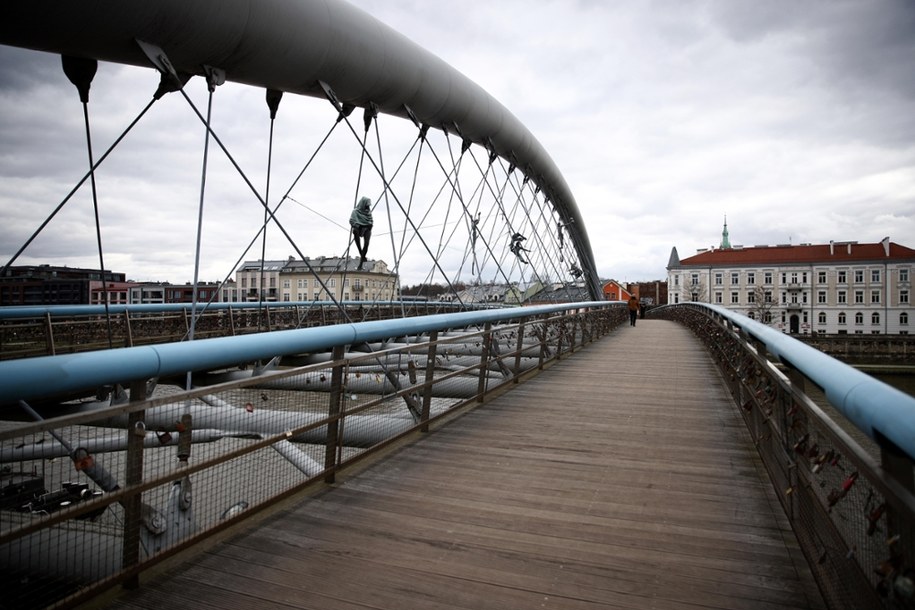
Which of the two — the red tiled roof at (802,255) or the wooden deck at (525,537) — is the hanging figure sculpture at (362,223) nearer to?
the wooden deck at (525,537)

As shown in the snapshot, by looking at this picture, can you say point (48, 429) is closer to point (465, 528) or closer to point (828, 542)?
point (465, 528)

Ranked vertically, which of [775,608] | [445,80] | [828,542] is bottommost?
[775,608]

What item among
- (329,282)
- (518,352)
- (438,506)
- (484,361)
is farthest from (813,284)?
(438,506)

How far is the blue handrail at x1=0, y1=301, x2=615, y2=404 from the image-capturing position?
174 cm

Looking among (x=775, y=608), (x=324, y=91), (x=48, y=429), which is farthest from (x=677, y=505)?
(x=324, y=91)

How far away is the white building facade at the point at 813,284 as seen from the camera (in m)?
63.4

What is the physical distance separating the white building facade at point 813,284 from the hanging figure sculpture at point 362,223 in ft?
202

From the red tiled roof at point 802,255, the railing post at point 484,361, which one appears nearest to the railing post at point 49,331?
the railing post at point 484,361

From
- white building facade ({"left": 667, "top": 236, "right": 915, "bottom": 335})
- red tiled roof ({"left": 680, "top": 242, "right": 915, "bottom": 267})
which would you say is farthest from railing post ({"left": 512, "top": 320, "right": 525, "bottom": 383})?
red tiled roof ({"left": 680, "top": 242, "right": 915, "bottom": 267})

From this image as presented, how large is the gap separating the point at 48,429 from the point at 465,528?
1.72 m

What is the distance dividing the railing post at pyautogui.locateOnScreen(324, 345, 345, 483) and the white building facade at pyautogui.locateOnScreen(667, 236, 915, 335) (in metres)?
67.3

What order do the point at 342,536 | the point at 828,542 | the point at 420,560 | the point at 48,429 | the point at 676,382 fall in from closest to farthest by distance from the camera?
the point at 48,429 → the point at 828,542 → the point at 420,560 → the point at 342,536 → the point at 676,382

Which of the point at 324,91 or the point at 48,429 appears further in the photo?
the point at 324,91

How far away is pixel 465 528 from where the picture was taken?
9.11 ft
